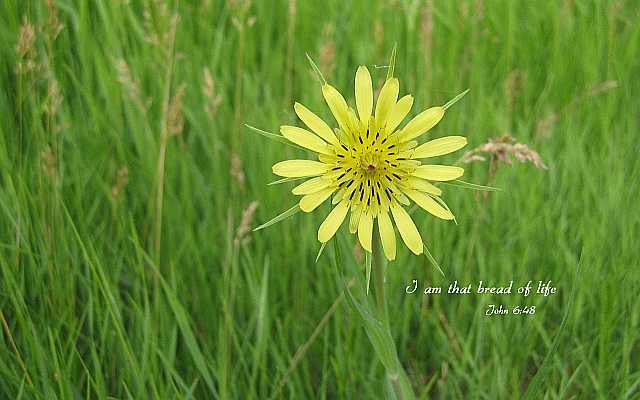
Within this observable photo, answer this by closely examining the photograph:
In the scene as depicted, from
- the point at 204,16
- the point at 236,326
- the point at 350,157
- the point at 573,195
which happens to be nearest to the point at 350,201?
the point at 350,157

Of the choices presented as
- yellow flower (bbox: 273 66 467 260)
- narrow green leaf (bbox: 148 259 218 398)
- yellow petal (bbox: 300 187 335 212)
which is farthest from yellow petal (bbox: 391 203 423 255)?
narrow green leaf (bbox: 148 259 218 398)

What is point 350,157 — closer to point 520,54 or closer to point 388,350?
point 388,350

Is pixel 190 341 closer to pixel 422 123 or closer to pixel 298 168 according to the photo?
pixel 298 168

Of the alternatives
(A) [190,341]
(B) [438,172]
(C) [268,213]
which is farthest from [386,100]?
(C) [268,213]

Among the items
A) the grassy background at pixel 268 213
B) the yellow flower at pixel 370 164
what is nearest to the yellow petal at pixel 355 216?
the yellow flower at pixel 370 164

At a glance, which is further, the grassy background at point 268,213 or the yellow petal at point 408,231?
the grassy background at point 268,213

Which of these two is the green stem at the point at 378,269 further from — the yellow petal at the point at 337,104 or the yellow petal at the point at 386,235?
the yellow petal at the point at 337,104

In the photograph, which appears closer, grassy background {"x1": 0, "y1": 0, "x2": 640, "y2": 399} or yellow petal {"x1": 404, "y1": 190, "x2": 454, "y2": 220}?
yellow petal {"x1": 404, "y1": 190, "x2": 454, "y2": 220}

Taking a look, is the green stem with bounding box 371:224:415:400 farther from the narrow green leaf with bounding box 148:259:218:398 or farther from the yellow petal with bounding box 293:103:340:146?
the narrow green leaf with bounding box 148:259:218:398
